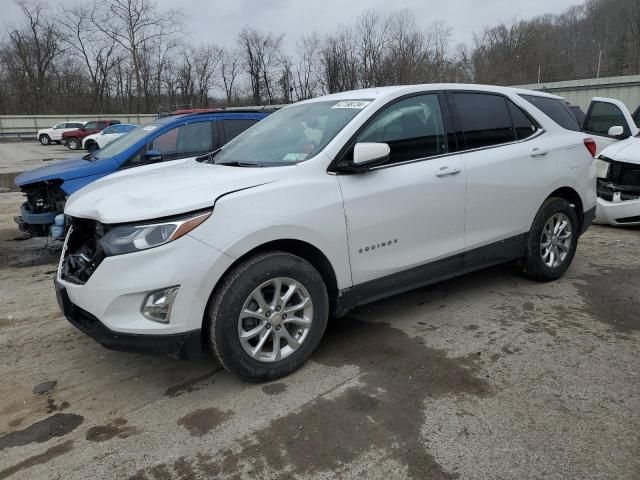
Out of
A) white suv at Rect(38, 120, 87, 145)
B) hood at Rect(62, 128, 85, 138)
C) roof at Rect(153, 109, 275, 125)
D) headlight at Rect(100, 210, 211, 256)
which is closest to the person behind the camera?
headlight at Rect(100, 210, 211, 256)

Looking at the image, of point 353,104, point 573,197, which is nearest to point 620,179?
point 573,197

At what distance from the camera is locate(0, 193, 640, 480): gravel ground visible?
8.31 ft

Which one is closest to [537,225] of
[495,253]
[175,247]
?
[495,253]

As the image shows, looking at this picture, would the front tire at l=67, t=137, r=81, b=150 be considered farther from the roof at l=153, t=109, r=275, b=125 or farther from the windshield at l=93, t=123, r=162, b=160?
the roof at l=153, t=109, r=275, b=125

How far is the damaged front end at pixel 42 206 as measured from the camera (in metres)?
6.30

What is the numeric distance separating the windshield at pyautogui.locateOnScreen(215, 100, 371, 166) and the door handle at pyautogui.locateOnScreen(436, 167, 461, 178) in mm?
760

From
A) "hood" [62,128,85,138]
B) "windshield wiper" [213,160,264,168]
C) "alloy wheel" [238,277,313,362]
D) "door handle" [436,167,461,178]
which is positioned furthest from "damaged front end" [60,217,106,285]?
"hood" [62,128,85,138]

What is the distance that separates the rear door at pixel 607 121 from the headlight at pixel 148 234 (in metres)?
7.56

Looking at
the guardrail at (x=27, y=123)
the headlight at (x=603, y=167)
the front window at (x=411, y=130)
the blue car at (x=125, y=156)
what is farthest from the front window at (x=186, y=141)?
the guardrail at (x=27, y=123)

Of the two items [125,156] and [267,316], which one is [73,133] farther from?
[267,316]

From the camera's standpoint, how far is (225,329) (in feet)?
9.75

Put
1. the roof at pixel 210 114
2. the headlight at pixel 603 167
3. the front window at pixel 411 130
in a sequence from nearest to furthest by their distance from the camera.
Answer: the front window at pixel 411 130 < the roof at pixel 210 114 < the headlight at pixel 603 167

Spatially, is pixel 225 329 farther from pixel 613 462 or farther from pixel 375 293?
pixel 613 462

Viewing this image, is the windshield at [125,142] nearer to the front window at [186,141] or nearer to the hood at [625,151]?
the front window at [186,141]
